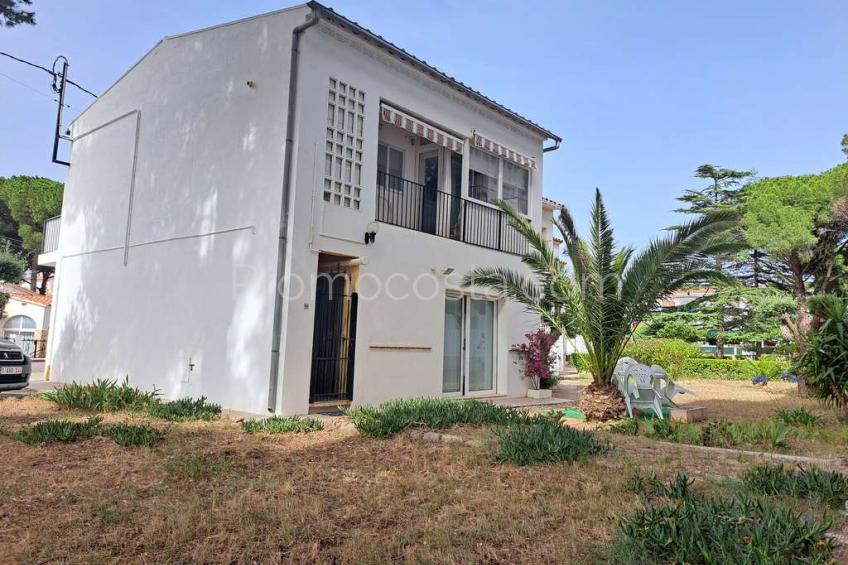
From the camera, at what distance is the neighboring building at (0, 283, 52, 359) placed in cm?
2823

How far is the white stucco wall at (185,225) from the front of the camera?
10.0 m

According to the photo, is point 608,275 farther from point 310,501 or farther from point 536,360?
point 310,501

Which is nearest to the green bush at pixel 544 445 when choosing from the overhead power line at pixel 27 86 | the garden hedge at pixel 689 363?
the garden hedge at pixel 689 363

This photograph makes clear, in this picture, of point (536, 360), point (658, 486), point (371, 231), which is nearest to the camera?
point (658, 486)

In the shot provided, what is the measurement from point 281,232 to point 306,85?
2733 millimetres

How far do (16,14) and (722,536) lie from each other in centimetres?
1231

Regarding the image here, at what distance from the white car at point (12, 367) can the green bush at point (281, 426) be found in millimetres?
6058

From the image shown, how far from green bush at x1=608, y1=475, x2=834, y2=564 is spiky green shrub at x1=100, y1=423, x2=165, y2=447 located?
18.2ft

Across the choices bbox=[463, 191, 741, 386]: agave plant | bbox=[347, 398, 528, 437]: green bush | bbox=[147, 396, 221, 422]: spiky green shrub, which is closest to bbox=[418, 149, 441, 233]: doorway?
bbox=[463, 191, 741, 386]: agave plant

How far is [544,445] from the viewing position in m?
5.96

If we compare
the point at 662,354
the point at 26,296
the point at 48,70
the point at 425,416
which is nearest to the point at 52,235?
the point at 48,70

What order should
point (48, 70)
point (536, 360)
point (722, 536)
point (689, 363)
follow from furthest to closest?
point (689, 363) → point (48, 70) → point (536, 360) → point (722, 536)

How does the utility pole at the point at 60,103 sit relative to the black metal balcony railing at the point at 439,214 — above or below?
above

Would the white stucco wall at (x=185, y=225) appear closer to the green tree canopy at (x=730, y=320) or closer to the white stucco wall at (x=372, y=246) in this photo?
the white stucco wall at (x=372, y=246)
